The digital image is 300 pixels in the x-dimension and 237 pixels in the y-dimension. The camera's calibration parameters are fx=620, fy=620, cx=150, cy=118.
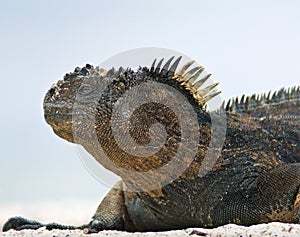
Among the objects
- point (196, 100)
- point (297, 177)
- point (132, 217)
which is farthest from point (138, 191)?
point (297, 177)

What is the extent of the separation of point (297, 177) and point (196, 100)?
166cm

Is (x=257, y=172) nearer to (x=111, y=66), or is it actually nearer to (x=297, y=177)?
(x=297, y=177)

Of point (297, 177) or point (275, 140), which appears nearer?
point (297, 177)

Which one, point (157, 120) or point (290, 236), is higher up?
point (157, 120)

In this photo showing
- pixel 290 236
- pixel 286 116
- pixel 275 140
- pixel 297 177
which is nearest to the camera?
pixel 290 236

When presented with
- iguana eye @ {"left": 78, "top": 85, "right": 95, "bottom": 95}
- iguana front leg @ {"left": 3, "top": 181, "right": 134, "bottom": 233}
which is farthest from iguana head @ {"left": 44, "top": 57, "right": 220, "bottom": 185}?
iguana front leg @ {"left": 3, "top": 181, "right": 134, "bottom": 233}

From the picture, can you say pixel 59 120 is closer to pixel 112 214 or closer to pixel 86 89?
pixel 86 89

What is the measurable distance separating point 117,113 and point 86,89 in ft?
1.72

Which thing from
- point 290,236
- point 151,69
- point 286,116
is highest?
point 151,69

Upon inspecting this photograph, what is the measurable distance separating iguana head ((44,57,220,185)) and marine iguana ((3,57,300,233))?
12 mm

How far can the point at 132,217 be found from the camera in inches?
357

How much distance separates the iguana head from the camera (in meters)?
7.47

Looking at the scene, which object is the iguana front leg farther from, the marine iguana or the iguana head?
the iguana head

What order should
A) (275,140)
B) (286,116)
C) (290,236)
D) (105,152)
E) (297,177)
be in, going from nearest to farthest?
(290,236) → (105,152) → (297,177) → (275,140) → (286,116)
